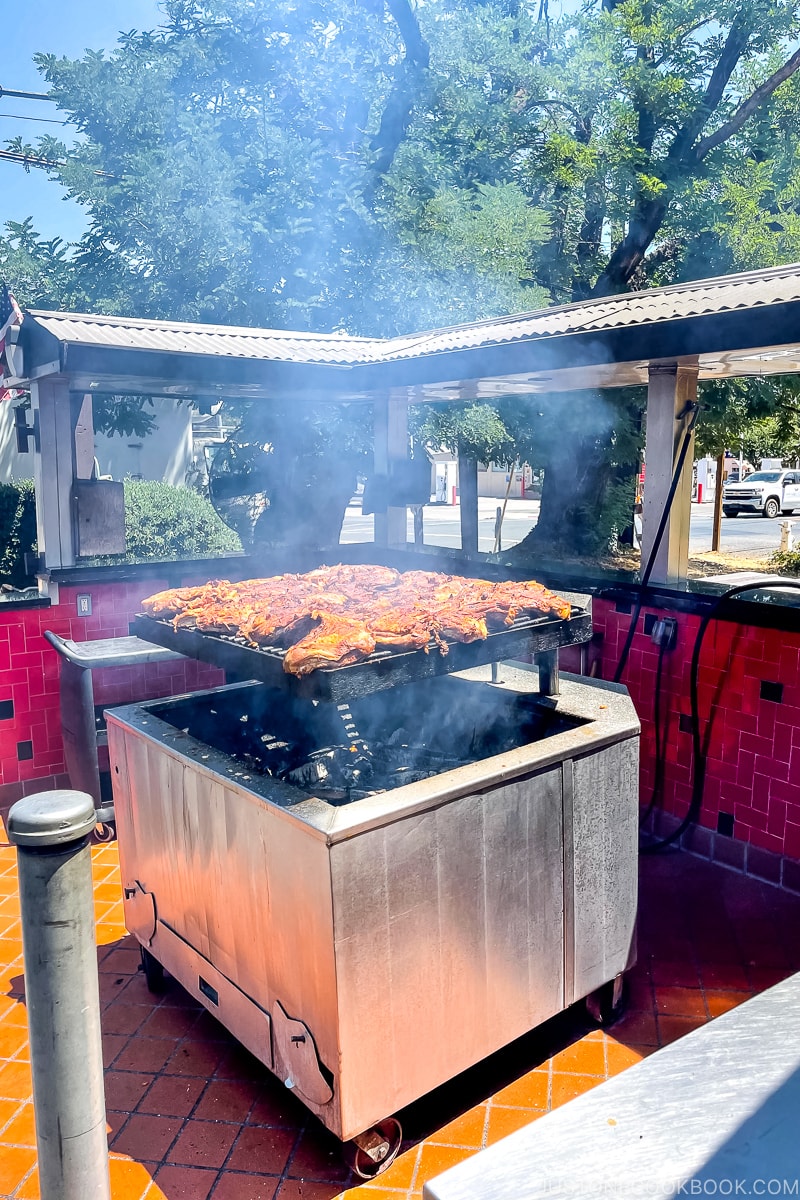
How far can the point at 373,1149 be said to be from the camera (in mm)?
2375

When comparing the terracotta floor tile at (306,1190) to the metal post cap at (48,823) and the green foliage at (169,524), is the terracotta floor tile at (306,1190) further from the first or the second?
the green foliage at (169,524)

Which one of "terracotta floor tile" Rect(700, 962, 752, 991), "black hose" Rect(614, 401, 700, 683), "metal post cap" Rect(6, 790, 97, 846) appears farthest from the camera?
"black hose" Rect(614, 401, 700, 683)

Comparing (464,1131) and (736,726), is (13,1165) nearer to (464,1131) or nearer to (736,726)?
(464,1131)

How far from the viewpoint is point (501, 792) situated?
8.27 feet

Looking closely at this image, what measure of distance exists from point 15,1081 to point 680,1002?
2.42 metres

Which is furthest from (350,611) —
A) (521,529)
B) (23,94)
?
(521,529)

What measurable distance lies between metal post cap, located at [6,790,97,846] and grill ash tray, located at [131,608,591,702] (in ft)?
2.65

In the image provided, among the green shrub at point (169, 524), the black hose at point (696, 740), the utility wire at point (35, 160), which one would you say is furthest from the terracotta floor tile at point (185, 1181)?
the utility wire at point (35, 160)

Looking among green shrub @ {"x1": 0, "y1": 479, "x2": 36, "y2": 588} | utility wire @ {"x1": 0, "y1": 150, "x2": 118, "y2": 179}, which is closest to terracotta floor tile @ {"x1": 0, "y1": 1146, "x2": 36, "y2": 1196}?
green shrub @ {"x1": 0, "y1": 479, "x2": 36, "y2": 588}

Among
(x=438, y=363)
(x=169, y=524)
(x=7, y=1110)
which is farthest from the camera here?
(x=169, y=524)

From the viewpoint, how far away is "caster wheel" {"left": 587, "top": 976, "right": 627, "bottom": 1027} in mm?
3018

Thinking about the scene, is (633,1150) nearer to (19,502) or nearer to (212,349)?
(212,349)

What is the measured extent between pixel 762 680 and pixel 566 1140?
11.7 ft

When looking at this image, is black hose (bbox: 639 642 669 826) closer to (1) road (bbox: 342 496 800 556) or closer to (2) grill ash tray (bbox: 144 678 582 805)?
(2) grill ash tray (bbox: 144 678 582 805)
